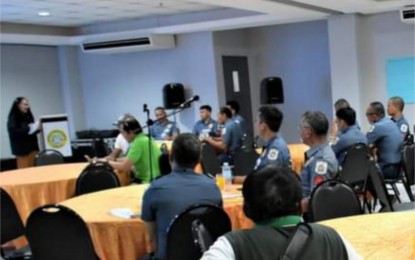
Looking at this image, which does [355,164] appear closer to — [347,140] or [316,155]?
[347,140]

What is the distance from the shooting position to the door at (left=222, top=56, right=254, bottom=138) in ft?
33.7

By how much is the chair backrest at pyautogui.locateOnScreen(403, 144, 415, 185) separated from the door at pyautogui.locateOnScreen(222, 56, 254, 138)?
5.42m

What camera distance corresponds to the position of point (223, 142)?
24.8 feet

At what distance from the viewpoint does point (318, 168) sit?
3.53 metres

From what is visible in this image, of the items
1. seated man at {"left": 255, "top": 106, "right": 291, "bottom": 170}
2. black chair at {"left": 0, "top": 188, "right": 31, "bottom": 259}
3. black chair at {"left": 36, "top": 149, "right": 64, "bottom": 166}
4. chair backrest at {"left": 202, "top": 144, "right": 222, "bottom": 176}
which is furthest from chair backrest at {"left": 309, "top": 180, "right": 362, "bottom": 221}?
black chair at {"left": 36, "top": 149, "right": 64, "bottom": 166}

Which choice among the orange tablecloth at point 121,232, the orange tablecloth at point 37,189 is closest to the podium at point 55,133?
the orange tablecloth at point 37,189

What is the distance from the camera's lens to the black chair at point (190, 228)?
2.82 meters

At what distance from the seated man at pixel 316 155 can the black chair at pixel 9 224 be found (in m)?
2.12

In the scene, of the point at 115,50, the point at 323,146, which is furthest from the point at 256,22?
the point at 323,146

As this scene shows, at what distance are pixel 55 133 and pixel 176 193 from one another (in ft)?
21.7

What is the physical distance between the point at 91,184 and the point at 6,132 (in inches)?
222

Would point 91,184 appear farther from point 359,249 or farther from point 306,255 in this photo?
point 306,255

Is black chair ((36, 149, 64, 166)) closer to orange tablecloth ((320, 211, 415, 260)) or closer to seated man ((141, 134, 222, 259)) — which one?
seated man ((141, 134, 222, 259))

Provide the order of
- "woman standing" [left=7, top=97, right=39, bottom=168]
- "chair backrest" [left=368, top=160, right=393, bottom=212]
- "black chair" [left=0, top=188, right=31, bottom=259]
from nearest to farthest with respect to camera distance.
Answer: "black chair" [left=0, top=188, right=31, bottom=259], "chair backrest" [left=368, top=160, right=393, bottom=212], "woman standing" [left=7, top=97, right=39, bottom=168]
